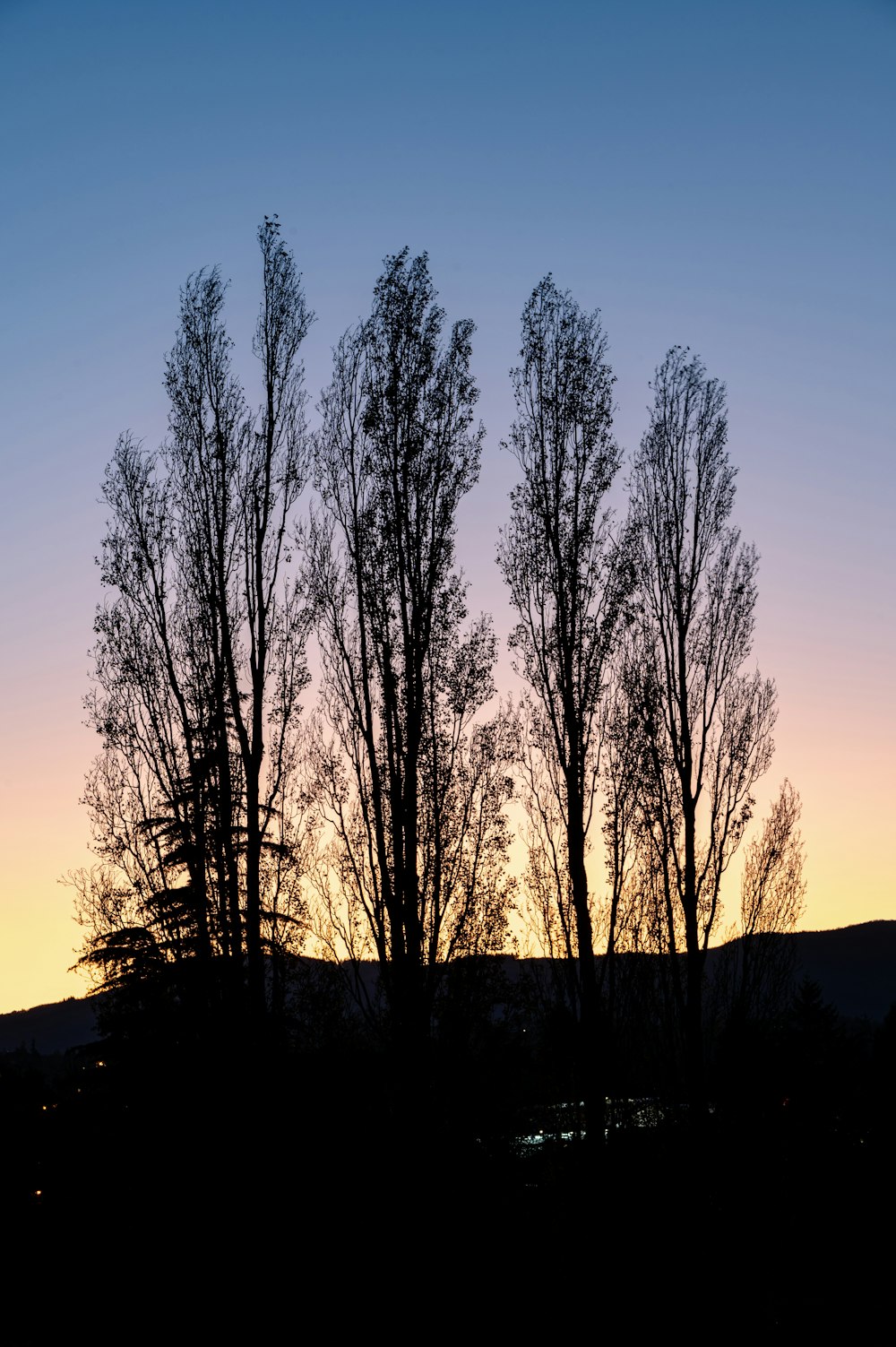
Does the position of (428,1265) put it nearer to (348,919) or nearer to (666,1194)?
(666,1194)

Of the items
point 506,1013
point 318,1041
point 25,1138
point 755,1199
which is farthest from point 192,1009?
point 755,1199

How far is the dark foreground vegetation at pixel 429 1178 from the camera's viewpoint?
9336mm

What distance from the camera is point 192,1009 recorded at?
41.6 ft

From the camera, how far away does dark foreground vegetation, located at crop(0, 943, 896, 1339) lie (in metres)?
9.34

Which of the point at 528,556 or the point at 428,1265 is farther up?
A: the point at 528,556

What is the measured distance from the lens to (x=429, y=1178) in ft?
31.8

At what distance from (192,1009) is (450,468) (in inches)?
325

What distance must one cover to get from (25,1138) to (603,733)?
9409mm

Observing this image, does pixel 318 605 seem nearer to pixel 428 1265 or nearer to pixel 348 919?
pixel 348 919

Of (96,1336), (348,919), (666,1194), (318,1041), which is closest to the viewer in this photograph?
(96,1336)

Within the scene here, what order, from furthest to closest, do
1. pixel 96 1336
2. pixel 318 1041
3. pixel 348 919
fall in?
pixel 348 919, pixel 318 1041, pixel 96 1336

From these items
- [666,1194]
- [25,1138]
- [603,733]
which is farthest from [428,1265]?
[603,733]

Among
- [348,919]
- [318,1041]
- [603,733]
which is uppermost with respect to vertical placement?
[603,733]

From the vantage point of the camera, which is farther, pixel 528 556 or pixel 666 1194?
pixel 528 556
